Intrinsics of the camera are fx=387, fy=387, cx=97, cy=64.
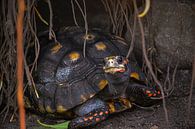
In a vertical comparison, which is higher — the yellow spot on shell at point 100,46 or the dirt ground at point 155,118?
the yellow spot on shell at point 100,46

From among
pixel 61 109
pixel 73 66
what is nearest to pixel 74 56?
pixel 73 66

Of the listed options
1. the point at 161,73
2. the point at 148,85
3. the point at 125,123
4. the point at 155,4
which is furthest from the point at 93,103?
the point at 155,4

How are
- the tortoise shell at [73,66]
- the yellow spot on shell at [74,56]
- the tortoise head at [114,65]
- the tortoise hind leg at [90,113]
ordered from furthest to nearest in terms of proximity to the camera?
the yellow spot on shell at [74,56]
the tortoise shell at [73,66]
the tortoise hind leg at [90,113]
the tortoise head at [114,65]

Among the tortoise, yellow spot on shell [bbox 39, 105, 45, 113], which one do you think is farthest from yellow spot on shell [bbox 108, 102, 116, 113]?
yellow spot on shell [bbox 39, 105, 45, 113]

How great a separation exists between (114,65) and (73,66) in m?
0.40

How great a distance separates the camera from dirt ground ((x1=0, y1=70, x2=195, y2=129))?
230cm

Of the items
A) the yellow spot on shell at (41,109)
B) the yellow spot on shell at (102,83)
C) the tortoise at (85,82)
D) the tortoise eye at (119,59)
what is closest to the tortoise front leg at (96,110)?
the tortoise at (85,82)

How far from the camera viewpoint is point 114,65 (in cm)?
229

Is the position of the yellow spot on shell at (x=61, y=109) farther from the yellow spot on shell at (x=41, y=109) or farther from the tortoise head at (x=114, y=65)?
the tortoise head at (x=114, y=65)

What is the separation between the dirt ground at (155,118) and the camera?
2.30m

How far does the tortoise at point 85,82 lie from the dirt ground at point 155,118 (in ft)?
0.20

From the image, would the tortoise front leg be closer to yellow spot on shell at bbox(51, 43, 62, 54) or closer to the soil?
the soil

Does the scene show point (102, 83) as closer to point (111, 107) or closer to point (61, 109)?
point (111, 107)

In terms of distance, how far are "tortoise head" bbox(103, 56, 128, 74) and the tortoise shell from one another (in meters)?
0.23
